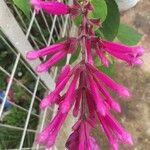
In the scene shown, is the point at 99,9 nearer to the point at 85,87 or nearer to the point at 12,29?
the point at 12,29

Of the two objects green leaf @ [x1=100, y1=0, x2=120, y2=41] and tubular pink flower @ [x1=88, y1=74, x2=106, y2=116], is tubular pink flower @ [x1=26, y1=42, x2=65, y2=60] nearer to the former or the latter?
tubular pink flower @ [x1=88, y1=74, x2=106, y2=116]

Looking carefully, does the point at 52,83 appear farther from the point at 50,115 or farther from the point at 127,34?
the point at 127,34

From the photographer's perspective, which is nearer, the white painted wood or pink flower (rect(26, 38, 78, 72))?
pink flower (rect(26, 38, 78, 72))

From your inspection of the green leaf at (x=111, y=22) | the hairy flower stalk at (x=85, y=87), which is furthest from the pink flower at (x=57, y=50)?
the green leaf at (x=111, y=22)

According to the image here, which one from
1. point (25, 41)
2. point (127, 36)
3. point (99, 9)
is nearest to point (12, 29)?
point (25, 41)

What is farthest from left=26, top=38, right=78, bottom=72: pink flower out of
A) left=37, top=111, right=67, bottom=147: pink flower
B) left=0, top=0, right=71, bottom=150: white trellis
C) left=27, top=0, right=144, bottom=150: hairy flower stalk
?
left=0, top=0, right=71, bottom=150: white trellis

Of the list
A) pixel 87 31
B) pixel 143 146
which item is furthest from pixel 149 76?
pixel 87 31
